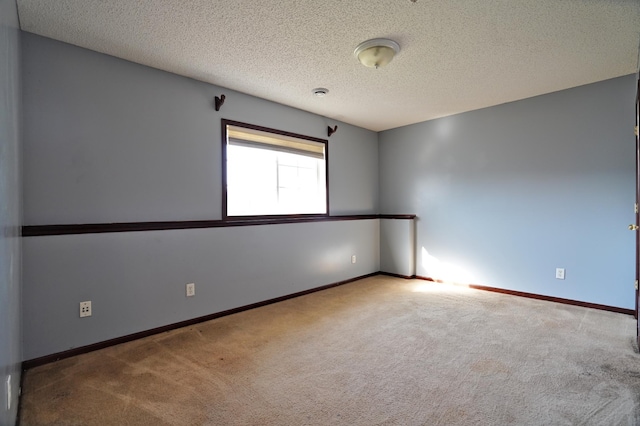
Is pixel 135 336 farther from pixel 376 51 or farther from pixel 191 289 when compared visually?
pixel 376 51

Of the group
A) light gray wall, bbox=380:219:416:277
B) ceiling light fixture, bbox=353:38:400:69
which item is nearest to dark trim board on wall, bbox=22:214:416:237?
light gray wall, bbox=380:219:416:277

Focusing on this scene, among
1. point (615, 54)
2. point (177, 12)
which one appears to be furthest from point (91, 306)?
point (615, 54)

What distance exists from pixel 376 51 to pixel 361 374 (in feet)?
7.78

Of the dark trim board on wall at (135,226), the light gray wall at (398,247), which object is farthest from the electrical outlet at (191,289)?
the light gray wall at (398,247)

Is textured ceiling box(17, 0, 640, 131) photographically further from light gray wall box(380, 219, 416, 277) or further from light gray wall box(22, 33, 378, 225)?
light gray wall box(380, 219, 416, 277)

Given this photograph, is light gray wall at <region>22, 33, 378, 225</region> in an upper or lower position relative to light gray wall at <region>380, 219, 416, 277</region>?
upper

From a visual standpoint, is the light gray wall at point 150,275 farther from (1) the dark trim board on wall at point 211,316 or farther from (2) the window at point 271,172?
(2) the window at point 271,172

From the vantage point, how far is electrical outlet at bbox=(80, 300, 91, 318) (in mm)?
2273

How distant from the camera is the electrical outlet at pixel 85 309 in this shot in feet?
7.46

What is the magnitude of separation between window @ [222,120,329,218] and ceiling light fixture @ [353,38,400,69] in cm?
151

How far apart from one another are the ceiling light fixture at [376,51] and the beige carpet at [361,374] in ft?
7.53

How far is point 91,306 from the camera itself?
2.32m

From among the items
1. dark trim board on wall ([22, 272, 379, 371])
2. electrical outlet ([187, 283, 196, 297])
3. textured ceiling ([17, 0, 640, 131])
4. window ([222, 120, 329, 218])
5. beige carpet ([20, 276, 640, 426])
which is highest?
textured ceiling ([17, 0, 640, 131])

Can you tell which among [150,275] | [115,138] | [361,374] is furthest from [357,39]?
[150,275]
